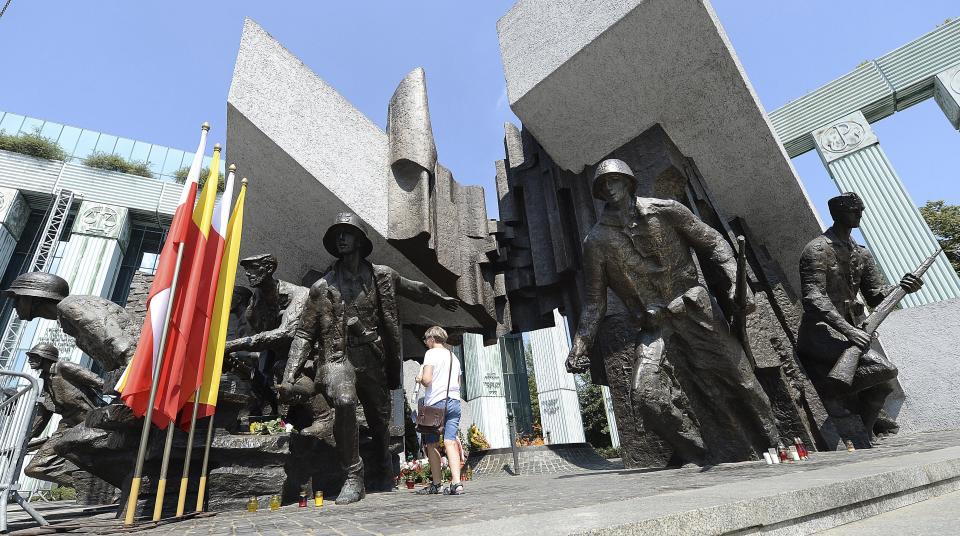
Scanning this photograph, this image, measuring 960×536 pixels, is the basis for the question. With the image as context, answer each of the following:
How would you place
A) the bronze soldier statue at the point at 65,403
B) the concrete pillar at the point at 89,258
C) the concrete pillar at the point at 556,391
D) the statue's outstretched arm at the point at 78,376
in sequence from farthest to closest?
the concrete pillar at the point at 556,391, the concrete pillar at the point at 89,258, the statue's outstretched arm at the point at 78,376, the bronze soldier statue at the point at 65,403

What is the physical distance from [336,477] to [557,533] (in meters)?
3.99

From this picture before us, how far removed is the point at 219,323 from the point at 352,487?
1.66 m

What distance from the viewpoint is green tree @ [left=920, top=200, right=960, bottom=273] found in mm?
15789

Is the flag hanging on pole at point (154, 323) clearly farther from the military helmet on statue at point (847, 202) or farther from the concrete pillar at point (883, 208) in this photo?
the concrete pillar at point (883, 208)

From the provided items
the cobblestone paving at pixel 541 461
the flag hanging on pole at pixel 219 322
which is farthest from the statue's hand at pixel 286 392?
the cobblestone paving at pixel 541 461

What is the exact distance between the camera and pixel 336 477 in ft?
14.6

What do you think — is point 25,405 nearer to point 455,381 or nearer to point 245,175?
point 455,381

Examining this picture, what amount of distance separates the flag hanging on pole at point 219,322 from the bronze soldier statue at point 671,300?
2.69 meters

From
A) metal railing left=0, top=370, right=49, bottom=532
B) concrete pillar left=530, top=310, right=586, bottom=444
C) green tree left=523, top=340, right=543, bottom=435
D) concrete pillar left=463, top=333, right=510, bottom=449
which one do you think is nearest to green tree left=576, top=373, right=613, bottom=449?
green tree left=523, top=340, right=543, bottom=435

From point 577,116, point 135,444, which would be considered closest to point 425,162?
point 577,116

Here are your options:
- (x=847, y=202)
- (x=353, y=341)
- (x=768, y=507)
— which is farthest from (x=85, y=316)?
(x=847, y=202)

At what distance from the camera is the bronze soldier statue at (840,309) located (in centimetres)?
473

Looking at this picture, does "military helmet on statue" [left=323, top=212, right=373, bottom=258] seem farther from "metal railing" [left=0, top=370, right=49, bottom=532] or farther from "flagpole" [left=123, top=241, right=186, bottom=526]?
"metal railing" [left=0, top=370, right=49, bottom=532]

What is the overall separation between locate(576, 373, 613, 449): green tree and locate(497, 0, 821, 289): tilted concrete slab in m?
Answer: 23.7
